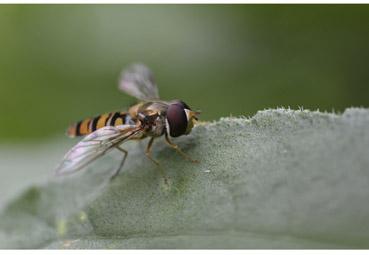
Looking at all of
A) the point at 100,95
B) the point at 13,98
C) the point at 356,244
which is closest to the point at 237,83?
the point at 100,95

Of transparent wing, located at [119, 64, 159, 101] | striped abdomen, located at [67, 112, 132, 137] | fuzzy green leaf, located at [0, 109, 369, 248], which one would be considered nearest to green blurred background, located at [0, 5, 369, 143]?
transparent wing, located at [119, 64, 159, 101]

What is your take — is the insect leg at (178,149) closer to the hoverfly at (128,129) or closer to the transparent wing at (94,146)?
the hoverfly at (128,129)

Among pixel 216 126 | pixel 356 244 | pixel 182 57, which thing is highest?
pixel 182 57

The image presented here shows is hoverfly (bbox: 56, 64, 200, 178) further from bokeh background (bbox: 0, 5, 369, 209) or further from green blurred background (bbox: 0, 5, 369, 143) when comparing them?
green blurred background (bbox: 0, 5, 369, 143)

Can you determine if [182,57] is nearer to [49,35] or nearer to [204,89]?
[204,89]

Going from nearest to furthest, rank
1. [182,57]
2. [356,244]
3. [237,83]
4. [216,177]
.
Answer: [356,244]
[216,177]
[237,83]
[182,57]

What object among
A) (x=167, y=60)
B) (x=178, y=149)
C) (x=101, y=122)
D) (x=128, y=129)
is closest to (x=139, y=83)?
(x=101, y=122)

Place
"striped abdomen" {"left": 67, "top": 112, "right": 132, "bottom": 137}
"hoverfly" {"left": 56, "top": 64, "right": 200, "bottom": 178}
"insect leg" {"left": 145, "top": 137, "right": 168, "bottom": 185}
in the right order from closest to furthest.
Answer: "insect leg" {"left": 145, "top": 137, "right": 168, "bottom": 185} → "hoverfly" {"left": 56, "top": 64, "right": 200, "bottom": 178} → "striped abdomen" {"left": 67, "top": 112, "right": 132, "bottom": 137}
